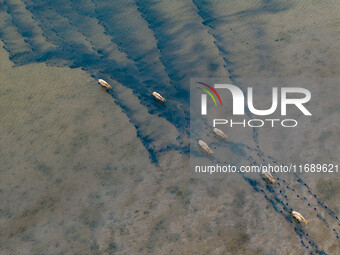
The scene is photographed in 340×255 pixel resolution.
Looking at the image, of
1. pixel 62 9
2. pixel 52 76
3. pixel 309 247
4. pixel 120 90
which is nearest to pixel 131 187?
pixel 120 90

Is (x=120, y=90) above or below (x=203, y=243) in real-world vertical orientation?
above

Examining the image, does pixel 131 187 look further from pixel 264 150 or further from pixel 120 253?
pixel 264 150

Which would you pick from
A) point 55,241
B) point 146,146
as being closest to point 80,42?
point 146,146

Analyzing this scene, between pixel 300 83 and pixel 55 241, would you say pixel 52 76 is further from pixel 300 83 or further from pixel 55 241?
pixel 300 83

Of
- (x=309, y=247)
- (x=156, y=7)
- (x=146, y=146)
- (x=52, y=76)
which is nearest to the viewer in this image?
(x=309, y=247)

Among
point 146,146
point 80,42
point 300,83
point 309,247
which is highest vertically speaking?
point 80,42

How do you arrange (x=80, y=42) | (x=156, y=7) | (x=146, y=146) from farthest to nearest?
(x=156, y=7) → (x=80, y=42) → (x=146, y=146)

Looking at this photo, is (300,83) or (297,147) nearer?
(297,147)
